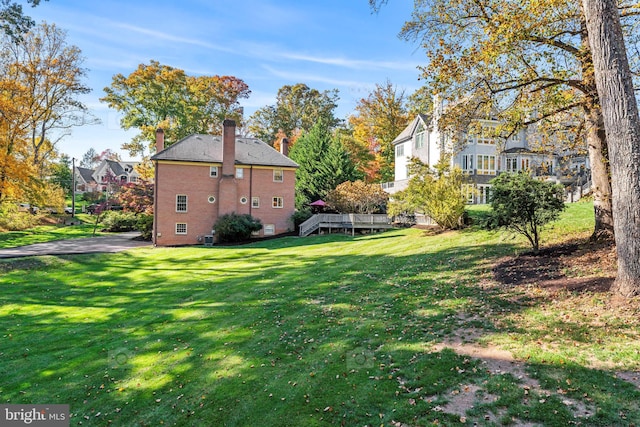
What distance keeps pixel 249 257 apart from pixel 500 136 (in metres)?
14.5

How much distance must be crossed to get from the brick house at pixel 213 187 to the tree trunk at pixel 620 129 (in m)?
26.9

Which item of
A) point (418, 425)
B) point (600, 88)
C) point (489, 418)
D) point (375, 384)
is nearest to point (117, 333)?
point (375, 384)

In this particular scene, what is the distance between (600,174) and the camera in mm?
11047

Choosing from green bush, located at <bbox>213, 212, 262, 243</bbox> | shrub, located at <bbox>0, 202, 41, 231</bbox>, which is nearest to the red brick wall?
green bush, located at <bbox>213, 212, 262, 243</bbox>

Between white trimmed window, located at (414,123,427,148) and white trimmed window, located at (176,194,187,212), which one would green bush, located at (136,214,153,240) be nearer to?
white trimmed window, located at (176,194,187,212)

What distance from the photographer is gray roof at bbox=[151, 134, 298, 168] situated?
3095cm

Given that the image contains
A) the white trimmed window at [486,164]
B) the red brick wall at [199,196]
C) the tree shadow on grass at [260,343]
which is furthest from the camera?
the white trimmed window at [486,164]

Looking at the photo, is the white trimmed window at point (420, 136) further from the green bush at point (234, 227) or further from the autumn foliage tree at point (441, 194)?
the green bush at point (234, 227)

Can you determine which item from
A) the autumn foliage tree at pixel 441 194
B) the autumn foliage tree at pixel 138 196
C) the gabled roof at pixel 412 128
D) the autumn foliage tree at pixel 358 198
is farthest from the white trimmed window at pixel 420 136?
the autumn foliage tree at pixel 138 196

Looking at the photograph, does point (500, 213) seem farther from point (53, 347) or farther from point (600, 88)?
point (53, 347)

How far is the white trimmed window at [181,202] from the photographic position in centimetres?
3071

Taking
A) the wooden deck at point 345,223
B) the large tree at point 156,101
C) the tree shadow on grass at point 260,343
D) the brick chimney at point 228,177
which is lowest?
the tree shadow on grass at point 260,343

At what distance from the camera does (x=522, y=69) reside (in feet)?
37.3

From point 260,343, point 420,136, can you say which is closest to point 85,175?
point 420,136
